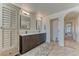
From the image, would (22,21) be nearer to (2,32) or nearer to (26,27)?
(26,27)

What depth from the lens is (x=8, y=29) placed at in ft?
10.8

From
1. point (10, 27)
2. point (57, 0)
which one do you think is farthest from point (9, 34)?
point (57, 0)

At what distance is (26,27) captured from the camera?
4070 millimetres

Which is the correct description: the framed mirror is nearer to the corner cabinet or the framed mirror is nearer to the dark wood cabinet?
the corner cabinet

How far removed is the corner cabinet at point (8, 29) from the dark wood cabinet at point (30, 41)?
0.94 feet

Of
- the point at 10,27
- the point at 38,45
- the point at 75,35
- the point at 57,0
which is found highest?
the point at 57,0

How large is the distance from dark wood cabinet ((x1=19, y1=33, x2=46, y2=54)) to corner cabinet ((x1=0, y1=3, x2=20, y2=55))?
29 centimetres

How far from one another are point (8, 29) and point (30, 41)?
4.55 feet

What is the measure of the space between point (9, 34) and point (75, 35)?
297cm

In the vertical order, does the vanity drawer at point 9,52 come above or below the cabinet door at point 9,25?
below

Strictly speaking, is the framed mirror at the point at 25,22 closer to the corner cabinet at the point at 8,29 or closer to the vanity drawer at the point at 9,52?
the corner cabinet at the point at 8,29

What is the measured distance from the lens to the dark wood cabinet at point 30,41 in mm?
3913

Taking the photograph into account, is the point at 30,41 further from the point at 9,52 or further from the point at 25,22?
the point at 9,52

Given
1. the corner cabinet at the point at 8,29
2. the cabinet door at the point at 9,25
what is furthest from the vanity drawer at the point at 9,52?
the cabinet door at the point at 9,25
